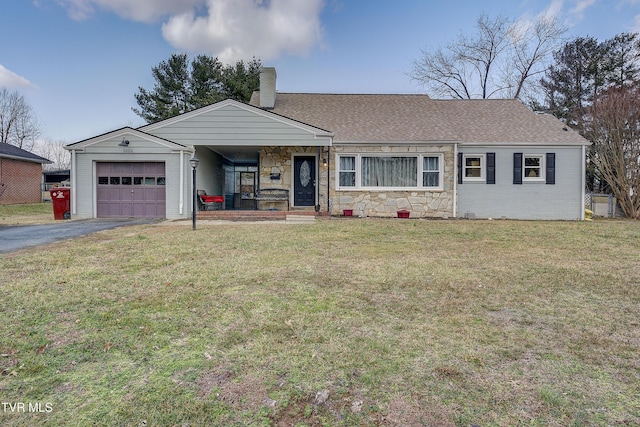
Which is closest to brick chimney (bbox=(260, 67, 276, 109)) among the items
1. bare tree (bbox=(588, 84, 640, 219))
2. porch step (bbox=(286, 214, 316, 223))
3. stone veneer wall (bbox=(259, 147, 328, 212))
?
stone veneer wall (bbox=(259, 147, 328, 212))

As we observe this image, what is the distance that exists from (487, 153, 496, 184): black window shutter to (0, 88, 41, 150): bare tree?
41.8 metres

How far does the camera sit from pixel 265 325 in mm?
3055

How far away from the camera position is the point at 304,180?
1464 cm

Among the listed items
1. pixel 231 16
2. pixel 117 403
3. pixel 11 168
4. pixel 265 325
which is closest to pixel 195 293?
pixel 265 325

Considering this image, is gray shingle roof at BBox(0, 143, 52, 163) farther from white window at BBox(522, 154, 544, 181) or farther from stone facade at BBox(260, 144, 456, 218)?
white window at BBox(522, 154, 544, 181)

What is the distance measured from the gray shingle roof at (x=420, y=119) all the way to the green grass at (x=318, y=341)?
9.60m

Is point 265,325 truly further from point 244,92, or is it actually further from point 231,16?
point 244,92

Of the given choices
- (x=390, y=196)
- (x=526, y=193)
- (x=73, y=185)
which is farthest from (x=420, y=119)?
(x=73, y=185)

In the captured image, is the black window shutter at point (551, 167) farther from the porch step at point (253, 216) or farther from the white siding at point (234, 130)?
the porch step at point (253, 216)

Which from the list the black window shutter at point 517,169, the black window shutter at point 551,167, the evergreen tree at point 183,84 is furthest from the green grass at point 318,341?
the evergreen tree at point 183,84

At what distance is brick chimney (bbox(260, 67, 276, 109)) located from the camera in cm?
1575

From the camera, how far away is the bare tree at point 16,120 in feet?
112

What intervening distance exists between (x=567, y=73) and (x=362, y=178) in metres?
21.7

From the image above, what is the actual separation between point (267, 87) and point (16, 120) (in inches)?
1323
